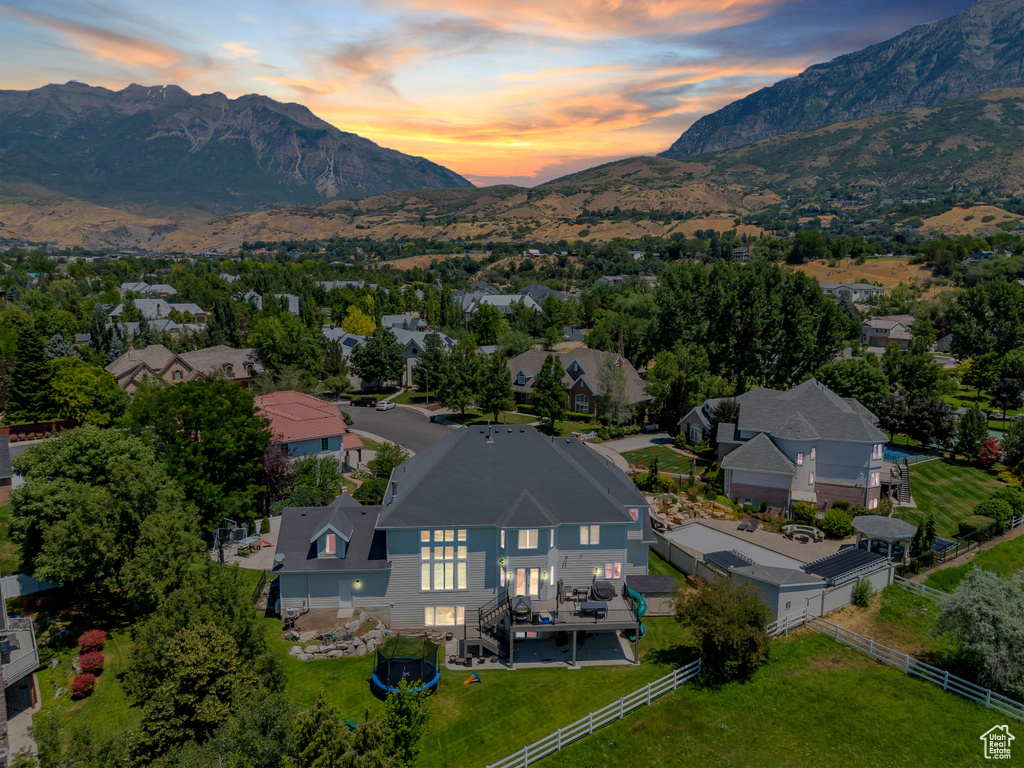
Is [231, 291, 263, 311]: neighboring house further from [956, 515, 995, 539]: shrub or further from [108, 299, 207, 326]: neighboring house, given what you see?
[956, 515, 995, 539]: shrub

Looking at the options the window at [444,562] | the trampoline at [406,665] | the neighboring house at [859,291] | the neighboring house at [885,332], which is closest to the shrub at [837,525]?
the window at [444,562]

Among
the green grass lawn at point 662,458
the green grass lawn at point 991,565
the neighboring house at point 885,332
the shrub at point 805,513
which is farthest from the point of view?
the neighboring house at point 885,332

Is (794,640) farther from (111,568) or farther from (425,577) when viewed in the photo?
(111,568)

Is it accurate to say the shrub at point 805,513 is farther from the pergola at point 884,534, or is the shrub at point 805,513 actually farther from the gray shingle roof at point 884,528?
the pergola at point 884,534

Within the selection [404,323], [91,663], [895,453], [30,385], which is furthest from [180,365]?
[895,453]

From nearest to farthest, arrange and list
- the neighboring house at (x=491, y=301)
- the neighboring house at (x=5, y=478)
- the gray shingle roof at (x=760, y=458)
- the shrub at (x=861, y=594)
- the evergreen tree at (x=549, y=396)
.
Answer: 1. the shrub at (x=861, y=594)
2. the neighboring house at (x=5, y=478)
3. the gray shingle roof at (x=760, y=458)
4. the evergreen tree at (x=549, y=396)
5. the neighboring house at (x=491, y=301)

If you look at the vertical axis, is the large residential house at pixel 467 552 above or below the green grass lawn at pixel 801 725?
above

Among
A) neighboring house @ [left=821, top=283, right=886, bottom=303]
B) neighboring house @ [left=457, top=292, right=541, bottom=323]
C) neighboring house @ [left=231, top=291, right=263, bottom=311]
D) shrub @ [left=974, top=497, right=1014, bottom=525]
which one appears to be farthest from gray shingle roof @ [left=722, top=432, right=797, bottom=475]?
neighboring house @ [left=821, top=283, right=886, bottom=303]
